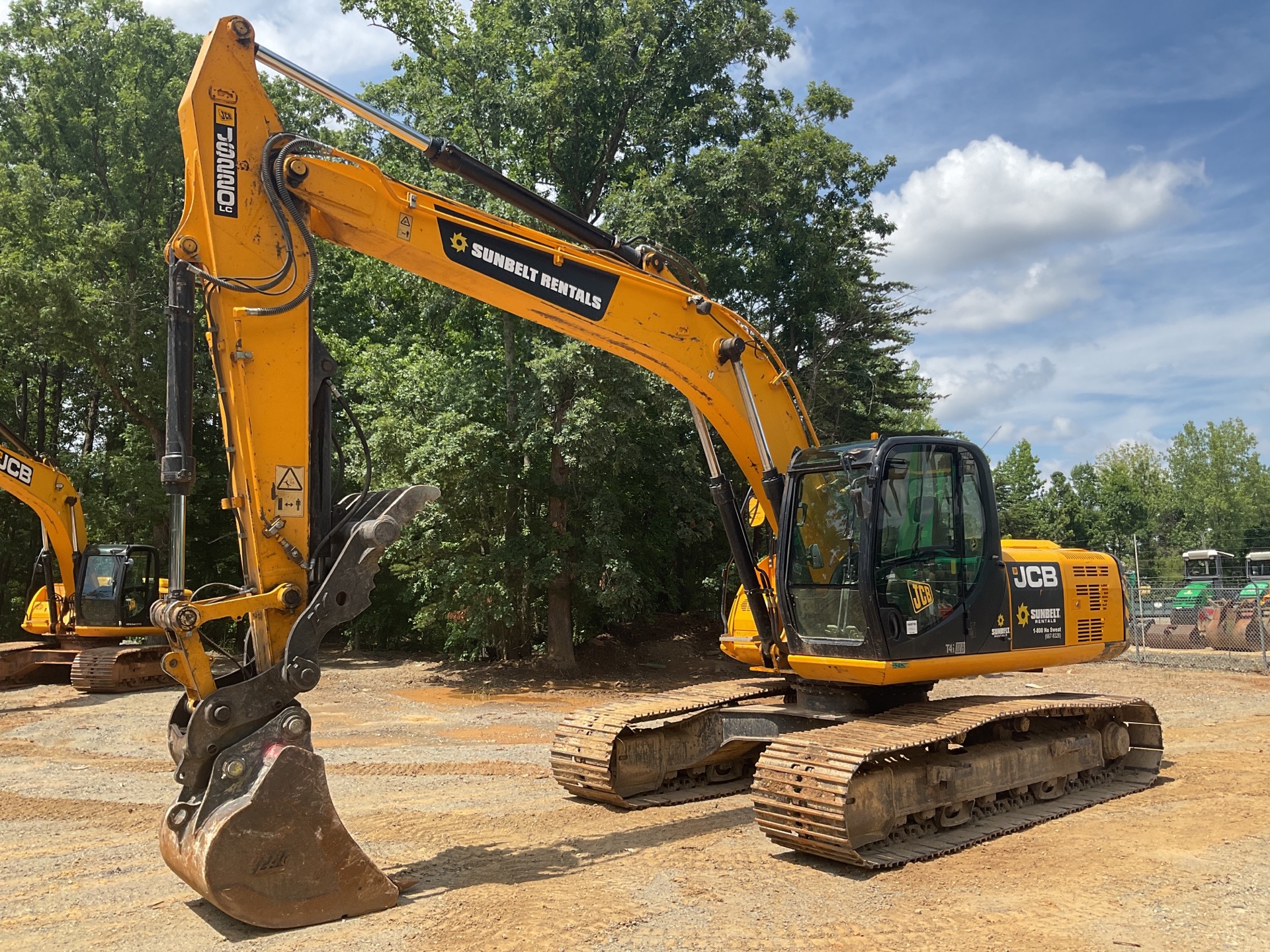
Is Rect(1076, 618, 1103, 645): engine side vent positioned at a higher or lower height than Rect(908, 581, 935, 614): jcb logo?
lower

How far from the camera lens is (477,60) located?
18.1m

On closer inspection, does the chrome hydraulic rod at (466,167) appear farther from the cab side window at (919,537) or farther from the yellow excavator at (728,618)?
the cab side window at (919,537)

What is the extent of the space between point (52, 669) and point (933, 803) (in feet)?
53.2

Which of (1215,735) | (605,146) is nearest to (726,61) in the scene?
(605,146)

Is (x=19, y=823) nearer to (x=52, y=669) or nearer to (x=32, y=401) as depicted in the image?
(x=52, y=669)

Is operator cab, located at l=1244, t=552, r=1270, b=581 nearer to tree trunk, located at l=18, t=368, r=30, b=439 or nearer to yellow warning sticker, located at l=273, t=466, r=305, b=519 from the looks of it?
yellow warning sticker, located at l=273, t=466, r=305, b=519

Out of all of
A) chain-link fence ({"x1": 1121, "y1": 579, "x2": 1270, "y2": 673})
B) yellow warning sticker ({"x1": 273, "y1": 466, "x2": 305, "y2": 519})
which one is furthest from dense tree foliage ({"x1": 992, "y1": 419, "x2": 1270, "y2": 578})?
yellow warning sticker ({"x1": 273, "y1": 466, "x2": 305, "y2": 519})

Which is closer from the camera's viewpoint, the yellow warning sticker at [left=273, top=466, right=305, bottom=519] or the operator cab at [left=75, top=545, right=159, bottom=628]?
the yellow warning sticker at [left=273, top=466, right=305, bottom=519]

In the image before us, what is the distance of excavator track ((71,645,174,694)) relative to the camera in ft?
51.4

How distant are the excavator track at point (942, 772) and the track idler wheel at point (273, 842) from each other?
257 cm

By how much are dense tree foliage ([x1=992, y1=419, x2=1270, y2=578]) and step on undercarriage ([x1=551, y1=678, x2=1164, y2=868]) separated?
48012 millimetres

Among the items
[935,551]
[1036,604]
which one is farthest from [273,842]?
[1036,604]

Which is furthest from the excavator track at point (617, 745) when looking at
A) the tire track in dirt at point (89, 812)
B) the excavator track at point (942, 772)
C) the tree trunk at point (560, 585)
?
the tree trunk at point (560, 585)

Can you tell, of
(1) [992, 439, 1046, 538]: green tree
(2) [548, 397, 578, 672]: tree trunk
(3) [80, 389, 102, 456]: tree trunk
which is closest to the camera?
(2) [548, 397, 578, 672]: tree trunk
